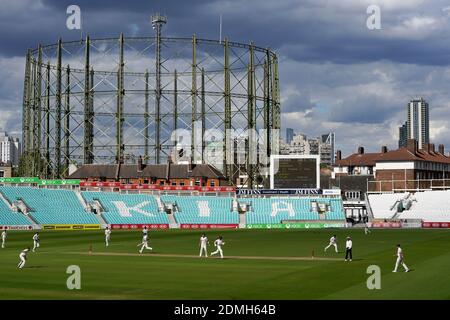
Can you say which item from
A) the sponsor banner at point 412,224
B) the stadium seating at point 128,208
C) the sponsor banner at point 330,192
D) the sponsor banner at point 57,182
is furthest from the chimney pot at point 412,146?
the sponsor banner at point 57,182

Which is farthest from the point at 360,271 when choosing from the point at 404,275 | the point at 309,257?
the point at 309,257

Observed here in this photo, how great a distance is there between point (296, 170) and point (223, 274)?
2362 inches

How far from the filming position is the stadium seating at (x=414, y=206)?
303 ft

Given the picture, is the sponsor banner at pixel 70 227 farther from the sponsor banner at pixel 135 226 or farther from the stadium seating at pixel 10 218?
the stadium seating at pixel 10 218

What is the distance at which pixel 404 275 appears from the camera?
98.4 feet

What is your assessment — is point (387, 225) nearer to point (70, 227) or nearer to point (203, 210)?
point (203, 210)

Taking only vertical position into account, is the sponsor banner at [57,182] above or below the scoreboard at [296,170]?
below

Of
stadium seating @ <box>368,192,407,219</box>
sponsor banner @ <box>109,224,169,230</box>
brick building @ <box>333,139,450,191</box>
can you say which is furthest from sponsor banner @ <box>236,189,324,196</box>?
brick building @ <box>333,139,450,191</box>

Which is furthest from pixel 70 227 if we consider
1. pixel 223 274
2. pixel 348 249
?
pixel 223 274

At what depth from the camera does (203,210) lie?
91.1 metres

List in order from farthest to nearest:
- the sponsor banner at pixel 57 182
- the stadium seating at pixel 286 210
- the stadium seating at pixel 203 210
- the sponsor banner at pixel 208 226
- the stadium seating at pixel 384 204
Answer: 1. the stadium seating at pixel 384 204
2. the stadium seating at pixel 286 210
3. the stadium seating at pixel 203 210
4. the sponsor banner at pixel 57 182
5. the sponsor banner at pixel 208 226

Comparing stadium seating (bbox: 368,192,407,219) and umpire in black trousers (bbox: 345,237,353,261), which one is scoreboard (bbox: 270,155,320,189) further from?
umpire in black trousers (bbox: 345,237,353,261)

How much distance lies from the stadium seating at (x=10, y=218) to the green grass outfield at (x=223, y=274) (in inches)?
1160
